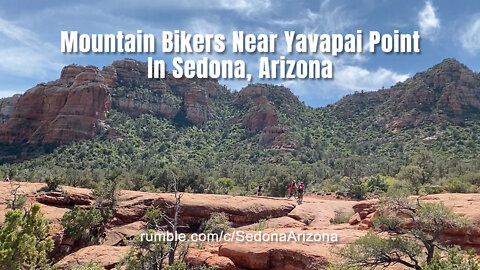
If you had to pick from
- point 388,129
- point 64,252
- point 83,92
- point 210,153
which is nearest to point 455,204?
point 64,252

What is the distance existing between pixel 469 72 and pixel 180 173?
3253 inches

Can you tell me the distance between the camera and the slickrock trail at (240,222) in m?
11.9

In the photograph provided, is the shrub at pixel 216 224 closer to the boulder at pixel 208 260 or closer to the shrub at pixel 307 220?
the boulder at pixel 208 260

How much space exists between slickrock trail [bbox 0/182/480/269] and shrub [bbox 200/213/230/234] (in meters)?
0.78

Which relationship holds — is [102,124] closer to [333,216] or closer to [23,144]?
[23,144]

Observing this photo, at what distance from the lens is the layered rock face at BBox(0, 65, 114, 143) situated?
233 ft

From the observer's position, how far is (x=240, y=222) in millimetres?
20312

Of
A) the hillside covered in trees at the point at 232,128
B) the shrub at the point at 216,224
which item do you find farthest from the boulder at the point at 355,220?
the hillside covered in trees at the point at 232,128

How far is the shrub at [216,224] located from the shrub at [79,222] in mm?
5468

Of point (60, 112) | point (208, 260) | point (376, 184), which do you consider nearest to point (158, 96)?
point (60, 112)

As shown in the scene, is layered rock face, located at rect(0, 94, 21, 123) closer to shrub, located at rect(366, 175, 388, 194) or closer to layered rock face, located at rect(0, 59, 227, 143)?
layered rock face, located at rect(0, 59, 227, 143)

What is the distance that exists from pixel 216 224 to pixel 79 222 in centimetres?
656

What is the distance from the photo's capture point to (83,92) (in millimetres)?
75562

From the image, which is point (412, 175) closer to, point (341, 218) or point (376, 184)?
point (376, 184)
